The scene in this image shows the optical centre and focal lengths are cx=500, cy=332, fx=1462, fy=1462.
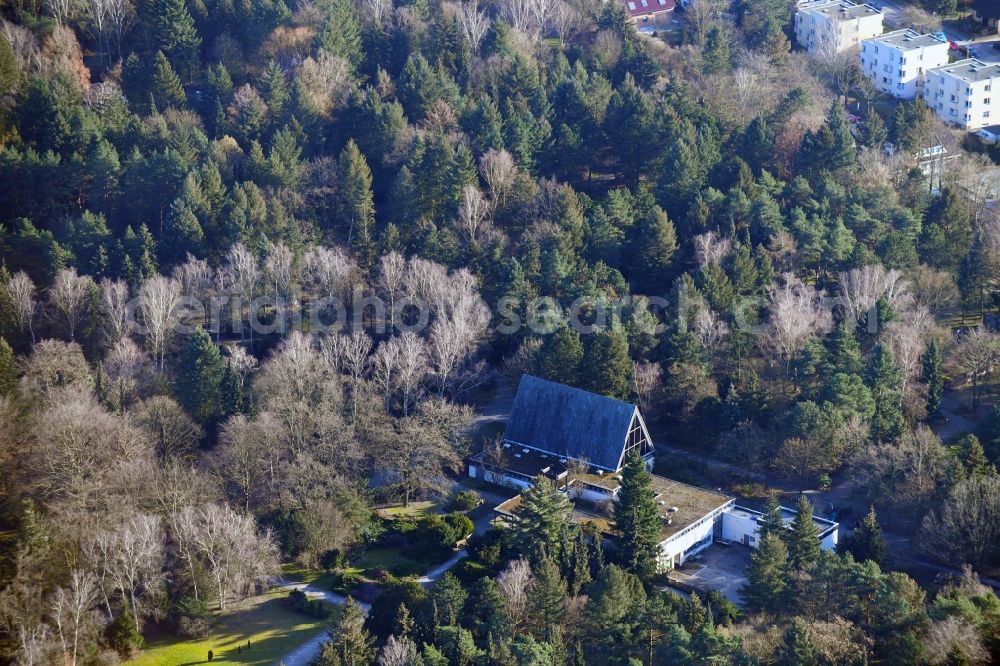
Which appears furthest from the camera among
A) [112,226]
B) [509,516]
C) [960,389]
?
[112,226]

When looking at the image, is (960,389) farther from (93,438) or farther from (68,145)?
(68,145)

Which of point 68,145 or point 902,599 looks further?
point 68,145

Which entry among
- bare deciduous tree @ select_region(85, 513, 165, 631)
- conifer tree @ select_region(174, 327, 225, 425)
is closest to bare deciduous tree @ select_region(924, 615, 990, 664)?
bare deciduous tree @ select_region(85, 513, 165, 631)

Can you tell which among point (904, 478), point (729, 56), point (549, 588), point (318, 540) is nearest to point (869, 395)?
point (904, 478)

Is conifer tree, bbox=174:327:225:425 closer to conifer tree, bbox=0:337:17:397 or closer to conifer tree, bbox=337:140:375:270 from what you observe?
conifer tree, bbox=0:337:17:397

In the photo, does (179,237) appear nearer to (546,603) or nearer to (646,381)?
(646,381)

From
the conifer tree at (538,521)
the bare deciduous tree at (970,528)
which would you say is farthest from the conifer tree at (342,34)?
the bare deciduous tree at (970,528)

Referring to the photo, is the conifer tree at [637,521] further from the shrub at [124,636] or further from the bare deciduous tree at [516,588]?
the shrub at [124,636]

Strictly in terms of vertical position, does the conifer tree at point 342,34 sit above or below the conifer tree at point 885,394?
above
